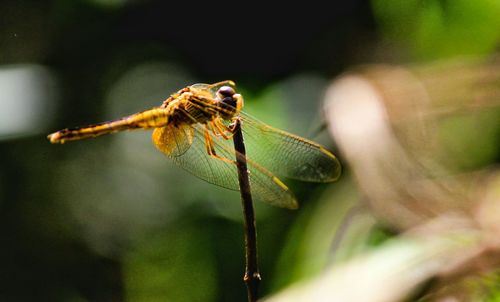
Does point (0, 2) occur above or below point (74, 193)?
above

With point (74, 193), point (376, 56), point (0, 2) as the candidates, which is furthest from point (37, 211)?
point (376, 56)

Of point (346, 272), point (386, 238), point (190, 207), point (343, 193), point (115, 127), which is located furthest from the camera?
point (190, 207)

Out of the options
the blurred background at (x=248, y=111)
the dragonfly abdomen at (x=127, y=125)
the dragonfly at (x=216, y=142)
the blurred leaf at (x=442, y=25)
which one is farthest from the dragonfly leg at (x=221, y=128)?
the blurred leaf at (x=442, y=25)

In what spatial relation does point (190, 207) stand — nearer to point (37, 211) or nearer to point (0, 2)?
point (37, 211)

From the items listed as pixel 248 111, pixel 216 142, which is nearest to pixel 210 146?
pixel 216 142

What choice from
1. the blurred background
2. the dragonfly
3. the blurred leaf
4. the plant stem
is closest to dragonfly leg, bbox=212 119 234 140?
the dragonfly

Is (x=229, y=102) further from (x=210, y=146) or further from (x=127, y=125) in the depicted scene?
(x=127, y=125)

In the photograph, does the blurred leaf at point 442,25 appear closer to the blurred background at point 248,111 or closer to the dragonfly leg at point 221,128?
the blurred background at point 248,111
